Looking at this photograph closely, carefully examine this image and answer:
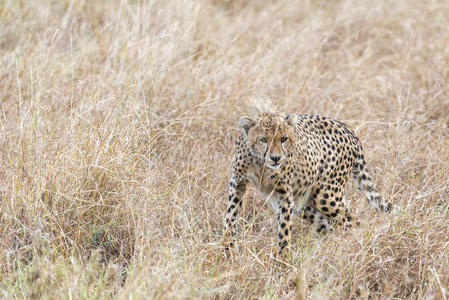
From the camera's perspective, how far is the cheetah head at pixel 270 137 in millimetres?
3438

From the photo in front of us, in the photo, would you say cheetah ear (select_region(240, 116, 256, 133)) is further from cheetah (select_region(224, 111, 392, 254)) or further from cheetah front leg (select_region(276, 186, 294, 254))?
cheetah front leg (select_region(276, 186, 294, 254))

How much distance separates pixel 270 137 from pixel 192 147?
1.17 meters

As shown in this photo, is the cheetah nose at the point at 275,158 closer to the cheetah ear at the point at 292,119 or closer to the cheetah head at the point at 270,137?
the cheetah head at the point at 270,137

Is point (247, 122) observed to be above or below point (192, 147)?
above

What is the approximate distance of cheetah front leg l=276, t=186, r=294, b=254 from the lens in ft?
11.7

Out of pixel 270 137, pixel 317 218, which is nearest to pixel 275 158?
pixel 270 137

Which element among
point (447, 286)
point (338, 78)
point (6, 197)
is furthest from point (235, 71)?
point (447, 286)

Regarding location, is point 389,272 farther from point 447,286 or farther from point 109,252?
point 109,252

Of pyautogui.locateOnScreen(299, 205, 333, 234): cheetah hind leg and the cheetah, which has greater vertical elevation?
the cheetah

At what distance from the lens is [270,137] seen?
346cm

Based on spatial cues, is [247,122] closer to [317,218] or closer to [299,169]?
[299,169]

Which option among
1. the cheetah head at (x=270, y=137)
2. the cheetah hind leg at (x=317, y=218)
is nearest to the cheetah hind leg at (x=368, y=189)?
the cheetah hind leg at (x=317, y=218)

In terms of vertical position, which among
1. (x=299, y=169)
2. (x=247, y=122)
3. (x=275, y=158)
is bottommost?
(x=299, y=169)

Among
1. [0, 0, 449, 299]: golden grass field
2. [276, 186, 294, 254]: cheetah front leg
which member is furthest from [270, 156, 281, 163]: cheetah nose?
[0, 0, 449, 299]: golden grass field
